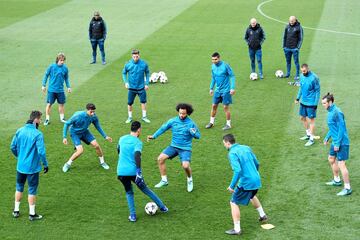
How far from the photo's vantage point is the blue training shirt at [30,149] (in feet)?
43.8

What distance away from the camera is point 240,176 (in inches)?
503

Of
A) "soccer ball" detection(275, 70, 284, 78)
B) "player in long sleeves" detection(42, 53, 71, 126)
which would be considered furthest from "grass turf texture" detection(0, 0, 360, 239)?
"player in long sleeves" detection(42, 53, 71, 126)

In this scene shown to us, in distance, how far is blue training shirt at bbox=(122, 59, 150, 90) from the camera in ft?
64.7

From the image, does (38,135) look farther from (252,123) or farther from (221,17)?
(221,17)

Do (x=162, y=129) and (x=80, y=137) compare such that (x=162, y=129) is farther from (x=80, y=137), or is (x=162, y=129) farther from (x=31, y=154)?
(x=31, y=154)

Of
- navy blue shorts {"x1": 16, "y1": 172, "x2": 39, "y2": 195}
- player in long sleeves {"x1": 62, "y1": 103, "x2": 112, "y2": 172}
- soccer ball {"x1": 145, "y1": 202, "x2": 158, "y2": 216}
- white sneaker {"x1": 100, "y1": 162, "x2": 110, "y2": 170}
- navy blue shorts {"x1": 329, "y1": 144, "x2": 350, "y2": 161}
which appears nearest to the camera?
navy blue shorts {"x1": 16, "y1": 172, "x2": 39, "y2": 195}

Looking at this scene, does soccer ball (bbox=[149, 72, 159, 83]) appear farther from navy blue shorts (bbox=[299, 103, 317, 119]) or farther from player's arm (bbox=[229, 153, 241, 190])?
player's arm (bbox=[229, 153, 241, 190])

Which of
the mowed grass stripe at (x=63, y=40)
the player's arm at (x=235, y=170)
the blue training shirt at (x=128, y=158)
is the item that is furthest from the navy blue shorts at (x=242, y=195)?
the mowed grass stripe at (x=63, y=40)

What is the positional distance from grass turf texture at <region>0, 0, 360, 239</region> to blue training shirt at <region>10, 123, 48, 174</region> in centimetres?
112

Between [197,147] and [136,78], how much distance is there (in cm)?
326

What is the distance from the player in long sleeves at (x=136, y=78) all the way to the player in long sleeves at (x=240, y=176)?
7.32 metres

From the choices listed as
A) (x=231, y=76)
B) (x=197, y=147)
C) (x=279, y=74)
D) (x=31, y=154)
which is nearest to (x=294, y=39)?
(x=279, y=74)

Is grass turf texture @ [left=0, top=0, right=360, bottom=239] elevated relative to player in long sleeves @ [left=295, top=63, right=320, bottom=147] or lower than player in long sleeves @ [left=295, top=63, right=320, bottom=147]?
lower

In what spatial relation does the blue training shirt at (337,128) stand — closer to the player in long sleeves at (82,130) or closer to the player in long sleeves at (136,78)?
the player in long sleeves at (82,130)
